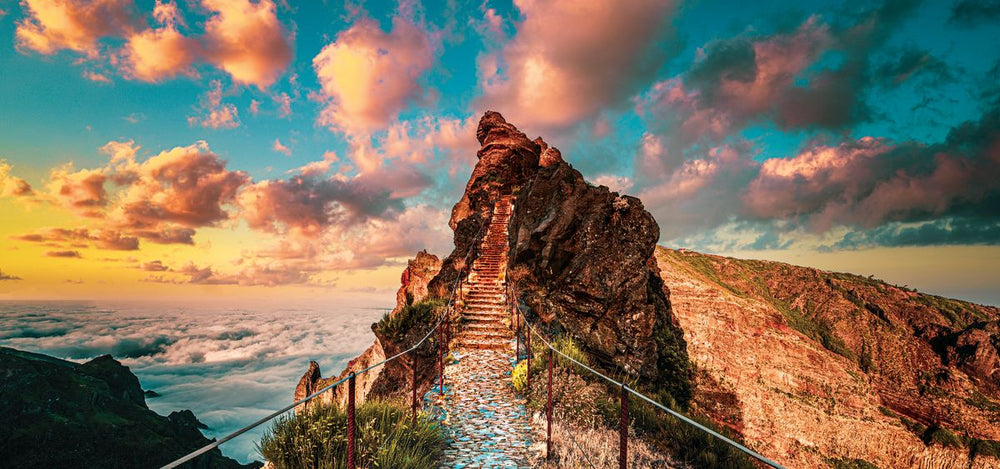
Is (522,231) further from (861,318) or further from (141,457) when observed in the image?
(141,457)

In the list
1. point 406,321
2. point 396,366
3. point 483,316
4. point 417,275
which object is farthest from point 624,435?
point 417,275

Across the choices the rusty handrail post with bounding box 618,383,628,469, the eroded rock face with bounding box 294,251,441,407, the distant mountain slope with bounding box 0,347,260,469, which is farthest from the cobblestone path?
the distant mountain slope with bounding box 0,347,260,469

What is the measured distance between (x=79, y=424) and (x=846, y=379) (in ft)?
485

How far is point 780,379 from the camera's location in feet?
108

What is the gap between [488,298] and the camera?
17859mm

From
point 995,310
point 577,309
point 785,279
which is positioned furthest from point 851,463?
point 995,310

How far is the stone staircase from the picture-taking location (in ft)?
45.4

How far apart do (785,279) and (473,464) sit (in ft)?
190

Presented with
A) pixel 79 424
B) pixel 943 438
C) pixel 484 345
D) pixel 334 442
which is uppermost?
pixel 334 442

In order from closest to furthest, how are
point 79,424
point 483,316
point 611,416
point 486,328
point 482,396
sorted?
point 611,416 < point 482,396 < point 486,328 < point 483,316 < point 79,424

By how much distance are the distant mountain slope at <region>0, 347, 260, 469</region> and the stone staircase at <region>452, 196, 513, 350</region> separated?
91197mm

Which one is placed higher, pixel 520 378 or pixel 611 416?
pixel 520 378

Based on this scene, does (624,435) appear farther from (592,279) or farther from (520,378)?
(592,279)

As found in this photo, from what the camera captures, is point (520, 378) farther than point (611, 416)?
Yes
